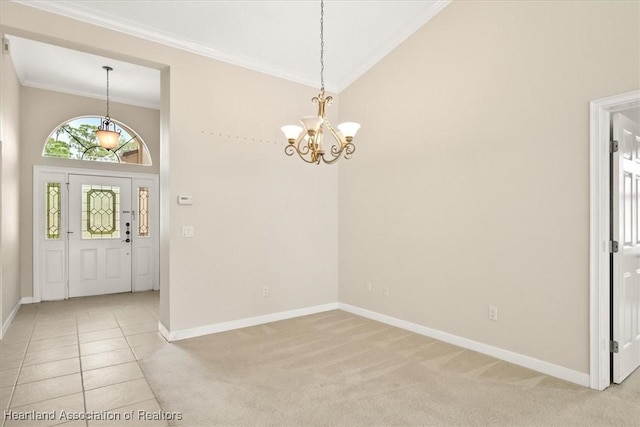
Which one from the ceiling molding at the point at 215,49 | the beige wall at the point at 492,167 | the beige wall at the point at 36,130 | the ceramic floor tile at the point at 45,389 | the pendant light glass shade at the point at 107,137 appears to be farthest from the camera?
the beige wall at the point at 36,130

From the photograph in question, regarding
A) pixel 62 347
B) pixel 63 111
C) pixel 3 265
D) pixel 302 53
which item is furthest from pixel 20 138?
pixel 302 53

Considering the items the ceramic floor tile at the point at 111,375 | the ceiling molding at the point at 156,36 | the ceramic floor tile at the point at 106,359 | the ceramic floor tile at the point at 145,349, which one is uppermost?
the ceiling molding at the point at 156,36

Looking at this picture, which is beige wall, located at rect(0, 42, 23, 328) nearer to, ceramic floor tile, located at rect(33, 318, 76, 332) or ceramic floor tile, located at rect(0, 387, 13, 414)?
ceramic floor tile, located at rect(33, 318, 76, 332)

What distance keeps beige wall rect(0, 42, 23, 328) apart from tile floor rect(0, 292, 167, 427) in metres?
0.45

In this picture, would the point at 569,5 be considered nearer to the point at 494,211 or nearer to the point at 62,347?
the point at 494,211

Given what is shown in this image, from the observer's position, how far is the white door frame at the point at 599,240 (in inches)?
108

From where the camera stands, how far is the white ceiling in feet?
11.3

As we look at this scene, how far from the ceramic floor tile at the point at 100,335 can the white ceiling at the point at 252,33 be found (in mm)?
3273

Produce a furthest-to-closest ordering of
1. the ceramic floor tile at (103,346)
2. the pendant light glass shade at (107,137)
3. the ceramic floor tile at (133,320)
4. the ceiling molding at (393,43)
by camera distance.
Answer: the pendant light glass shade at (107,137), the ceramic floor tile at (133,320), the ceiling molding at (393,43), the ceramic floor tile at (103,346)

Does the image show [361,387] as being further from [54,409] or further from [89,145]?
[89,145]

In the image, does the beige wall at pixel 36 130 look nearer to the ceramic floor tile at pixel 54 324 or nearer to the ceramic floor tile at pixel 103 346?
the ceramic floor tile at pixel 54 324

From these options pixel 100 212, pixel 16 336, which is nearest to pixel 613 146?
pixel 16 336

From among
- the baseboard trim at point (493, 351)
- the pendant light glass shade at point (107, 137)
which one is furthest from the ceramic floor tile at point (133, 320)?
the baseboard trim at point (493, 351)

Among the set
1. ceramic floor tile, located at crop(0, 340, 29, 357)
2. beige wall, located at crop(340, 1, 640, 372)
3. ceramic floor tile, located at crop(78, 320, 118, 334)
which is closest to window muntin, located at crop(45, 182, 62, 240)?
ceramic floor tile, located at crop(78, 320, 118, 334)
